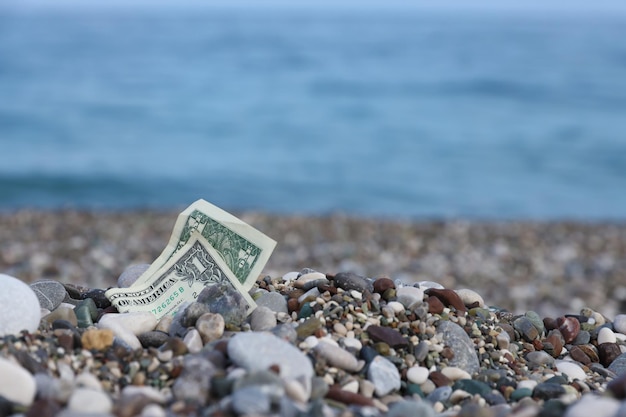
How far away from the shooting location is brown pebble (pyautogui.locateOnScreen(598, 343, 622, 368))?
10.7 ft

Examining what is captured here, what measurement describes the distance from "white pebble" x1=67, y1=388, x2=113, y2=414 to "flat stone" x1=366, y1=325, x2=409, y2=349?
3.41 ft

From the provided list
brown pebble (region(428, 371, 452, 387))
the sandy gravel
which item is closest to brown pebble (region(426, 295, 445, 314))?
brown pebble (region(428, 371, 452, 387))

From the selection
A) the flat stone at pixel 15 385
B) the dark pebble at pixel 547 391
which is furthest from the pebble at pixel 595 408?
the flat stone at pixel 15 385

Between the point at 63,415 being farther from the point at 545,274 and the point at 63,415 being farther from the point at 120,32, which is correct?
the point at 120,32

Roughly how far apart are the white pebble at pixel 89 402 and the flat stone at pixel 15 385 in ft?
0.41

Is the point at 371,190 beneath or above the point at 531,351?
beneath

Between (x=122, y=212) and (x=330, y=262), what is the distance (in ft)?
15.1

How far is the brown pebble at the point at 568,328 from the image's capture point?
11.2 ft

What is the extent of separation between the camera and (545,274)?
9.14 metres

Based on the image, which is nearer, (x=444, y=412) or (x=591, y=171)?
(x=444, y=412)

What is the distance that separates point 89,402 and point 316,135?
68.9 ft

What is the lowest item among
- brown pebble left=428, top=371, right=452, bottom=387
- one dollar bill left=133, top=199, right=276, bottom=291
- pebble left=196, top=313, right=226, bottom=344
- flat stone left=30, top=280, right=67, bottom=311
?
flat stone left=30, top=280, right=67, bottom=311

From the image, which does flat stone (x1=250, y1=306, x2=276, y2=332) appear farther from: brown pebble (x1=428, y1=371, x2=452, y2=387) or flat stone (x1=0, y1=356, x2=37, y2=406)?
flat stone (x1=0, y1=356, x2=37, y2=406)

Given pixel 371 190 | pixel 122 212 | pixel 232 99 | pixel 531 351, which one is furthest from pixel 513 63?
pixel 531 351
